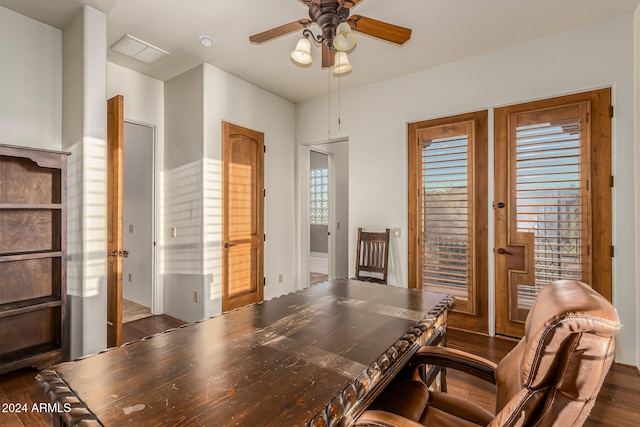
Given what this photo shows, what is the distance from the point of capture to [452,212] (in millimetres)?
3410

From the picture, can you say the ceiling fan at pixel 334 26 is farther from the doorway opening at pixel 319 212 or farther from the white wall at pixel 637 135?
the doorway opening at pixel 319 212

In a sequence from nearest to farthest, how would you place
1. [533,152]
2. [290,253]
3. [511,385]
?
[511,385] → [533,152] → [290,253]

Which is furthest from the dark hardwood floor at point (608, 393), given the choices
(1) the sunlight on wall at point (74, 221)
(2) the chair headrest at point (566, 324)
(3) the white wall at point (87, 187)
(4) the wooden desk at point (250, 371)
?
(1) the sunlight on wall at point (74, 221)

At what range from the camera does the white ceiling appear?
97.1 inches

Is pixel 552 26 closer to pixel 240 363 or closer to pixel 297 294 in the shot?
pixel 297 294

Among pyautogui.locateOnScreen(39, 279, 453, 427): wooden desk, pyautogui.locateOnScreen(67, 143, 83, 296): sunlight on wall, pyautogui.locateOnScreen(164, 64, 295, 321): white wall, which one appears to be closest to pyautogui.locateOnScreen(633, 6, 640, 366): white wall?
pyautogui.locateOnScreen(39, 279, 453, 427): wooden desk

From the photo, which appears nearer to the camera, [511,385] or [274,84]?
[511,385]

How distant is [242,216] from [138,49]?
204cm

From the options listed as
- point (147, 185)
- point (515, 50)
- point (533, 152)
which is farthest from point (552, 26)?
point (147, 185)

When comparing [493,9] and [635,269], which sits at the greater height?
[493,9]

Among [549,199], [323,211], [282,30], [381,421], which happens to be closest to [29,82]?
[282,30]

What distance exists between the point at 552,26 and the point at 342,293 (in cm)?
298

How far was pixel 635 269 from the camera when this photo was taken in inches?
99.4

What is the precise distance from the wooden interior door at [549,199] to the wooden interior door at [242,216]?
2.79 meters
